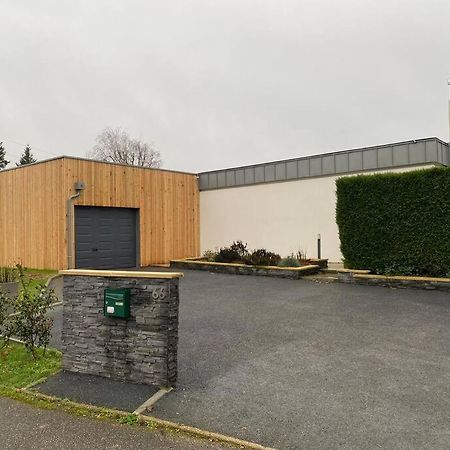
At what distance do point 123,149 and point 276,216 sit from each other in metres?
32.9

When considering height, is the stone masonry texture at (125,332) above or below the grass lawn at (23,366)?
above

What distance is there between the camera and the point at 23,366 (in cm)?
496

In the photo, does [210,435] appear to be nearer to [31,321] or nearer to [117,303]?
[117,303]

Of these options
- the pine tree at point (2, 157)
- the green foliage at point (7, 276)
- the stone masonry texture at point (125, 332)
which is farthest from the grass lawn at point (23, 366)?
the pine tree at point (2, 157)

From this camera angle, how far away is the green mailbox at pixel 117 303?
4273 millimetres

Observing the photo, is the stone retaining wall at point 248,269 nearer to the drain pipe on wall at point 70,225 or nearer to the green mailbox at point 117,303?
the drain pipe on wall at point 70,225

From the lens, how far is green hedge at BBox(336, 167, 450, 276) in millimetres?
10141

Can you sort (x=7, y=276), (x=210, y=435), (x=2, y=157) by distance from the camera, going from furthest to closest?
1. (x=2, y=157)
2. (x=7, y=276)
3. (x=210, y=435)

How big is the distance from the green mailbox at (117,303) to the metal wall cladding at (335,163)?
11779 millimetres

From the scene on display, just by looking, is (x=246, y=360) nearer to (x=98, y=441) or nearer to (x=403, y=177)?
(x=98, y=441)

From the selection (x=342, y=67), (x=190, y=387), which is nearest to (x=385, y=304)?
(x=190, y=387)

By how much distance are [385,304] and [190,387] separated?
18.0ft

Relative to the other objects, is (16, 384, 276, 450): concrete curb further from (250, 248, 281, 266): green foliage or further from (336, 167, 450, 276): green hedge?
(250, 248, 281, 266): green foliage

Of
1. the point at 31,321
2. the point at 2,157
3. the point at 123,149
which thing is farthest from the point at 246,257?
the point at 2,157
